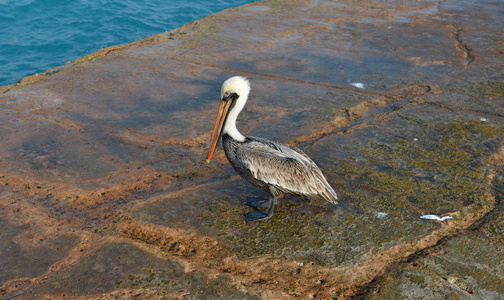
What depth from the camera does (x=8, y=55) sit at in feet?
35.9

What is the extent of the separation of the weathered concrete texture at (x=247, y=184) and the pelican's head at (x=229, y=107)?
1.50ft

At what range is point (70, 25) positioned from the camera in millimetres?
13500

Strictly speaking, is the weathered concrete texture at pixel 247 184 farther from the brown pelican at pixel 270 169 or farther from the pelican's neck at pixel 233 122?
the pelican's neck at pixel 233 122

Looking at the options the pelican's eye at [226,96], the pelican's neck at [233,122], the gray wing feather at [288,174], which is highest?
the pelican's eye at [226,96]

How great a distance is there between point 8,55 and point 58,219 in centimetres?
964

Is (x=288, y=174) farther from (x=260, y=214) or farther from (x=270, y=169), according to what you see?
(x=260, y=214)

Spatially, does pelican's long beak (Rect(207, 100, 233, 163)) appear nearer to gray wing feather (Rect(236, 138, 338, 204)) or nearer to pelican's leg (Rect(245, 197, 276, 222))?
gray wing feather (Rect(236, 138, 338, 204))

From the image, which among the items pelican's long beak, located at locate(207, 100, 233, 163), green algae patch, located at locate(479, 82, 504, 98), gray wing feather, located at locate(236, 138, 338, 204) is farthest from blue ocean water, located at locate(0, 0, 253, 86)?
green algae patch, located at locate(479, 82, 504, 98)

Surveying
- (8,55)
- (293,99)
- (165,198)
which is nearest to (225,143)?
(165,198)

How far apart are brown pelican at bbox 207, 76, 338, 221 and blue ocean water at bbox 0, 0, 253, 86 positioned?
832cm

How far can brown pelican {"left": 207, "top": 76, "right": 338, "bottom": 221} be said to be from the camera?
3.08 metres

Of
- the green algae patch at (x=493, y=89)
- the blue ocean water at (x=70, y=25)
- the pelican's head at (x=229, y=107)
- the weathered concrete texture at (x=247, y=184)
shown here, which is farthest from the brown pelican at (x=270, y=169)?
the blue ocean water at (x=70, y=25)

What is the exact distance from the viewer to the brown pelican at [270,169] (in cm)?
308

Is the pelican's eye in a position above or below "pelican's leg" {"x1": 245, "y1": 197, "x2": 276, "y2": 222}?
above
